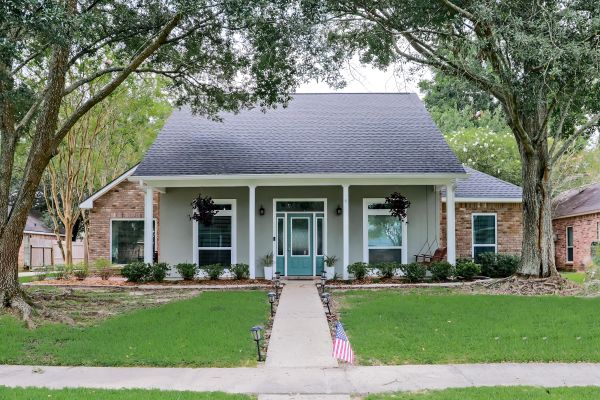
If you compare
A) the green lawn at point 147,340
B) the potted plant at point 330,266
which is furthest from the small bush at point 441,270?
the green lawn at point 147,340

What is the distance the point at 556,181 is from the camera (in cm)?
2945

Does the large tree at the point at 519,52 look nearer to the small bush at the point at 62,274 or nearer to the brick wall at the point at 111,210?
the brick wall at the point at 111,210

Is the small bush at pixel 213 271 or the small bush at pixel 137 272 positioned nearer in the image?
the small bush at pixel 137 272

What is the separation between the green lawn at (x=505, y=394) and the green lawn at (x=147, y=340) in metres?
2.30

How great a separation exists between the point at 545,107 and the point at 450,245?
4.56 m

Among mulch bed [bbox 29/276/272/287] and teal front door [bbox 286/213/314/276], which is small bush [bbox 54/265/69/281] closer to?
mulch bed [bbox 29/276/272/287]

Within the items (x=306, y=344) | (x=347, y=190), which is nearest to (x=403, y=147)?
(x=347, y=190)

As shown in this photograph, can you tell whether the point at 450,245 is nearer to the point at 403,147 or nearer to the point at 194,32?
the point at 403,147

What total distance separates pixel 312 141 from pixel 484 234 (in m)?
7.30

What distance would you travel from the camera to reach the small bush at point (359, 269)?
639 inches

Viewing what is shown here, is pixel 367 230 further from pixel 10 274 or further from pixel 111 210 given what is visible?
pixel 10 274

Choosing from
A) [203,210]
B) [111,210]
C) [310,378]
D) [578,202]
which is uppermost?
[578,202]

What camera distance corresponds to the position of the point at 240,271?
16656 millimetres

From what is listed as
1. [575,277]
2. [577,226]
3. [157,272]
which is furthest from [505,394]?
[577,226]
